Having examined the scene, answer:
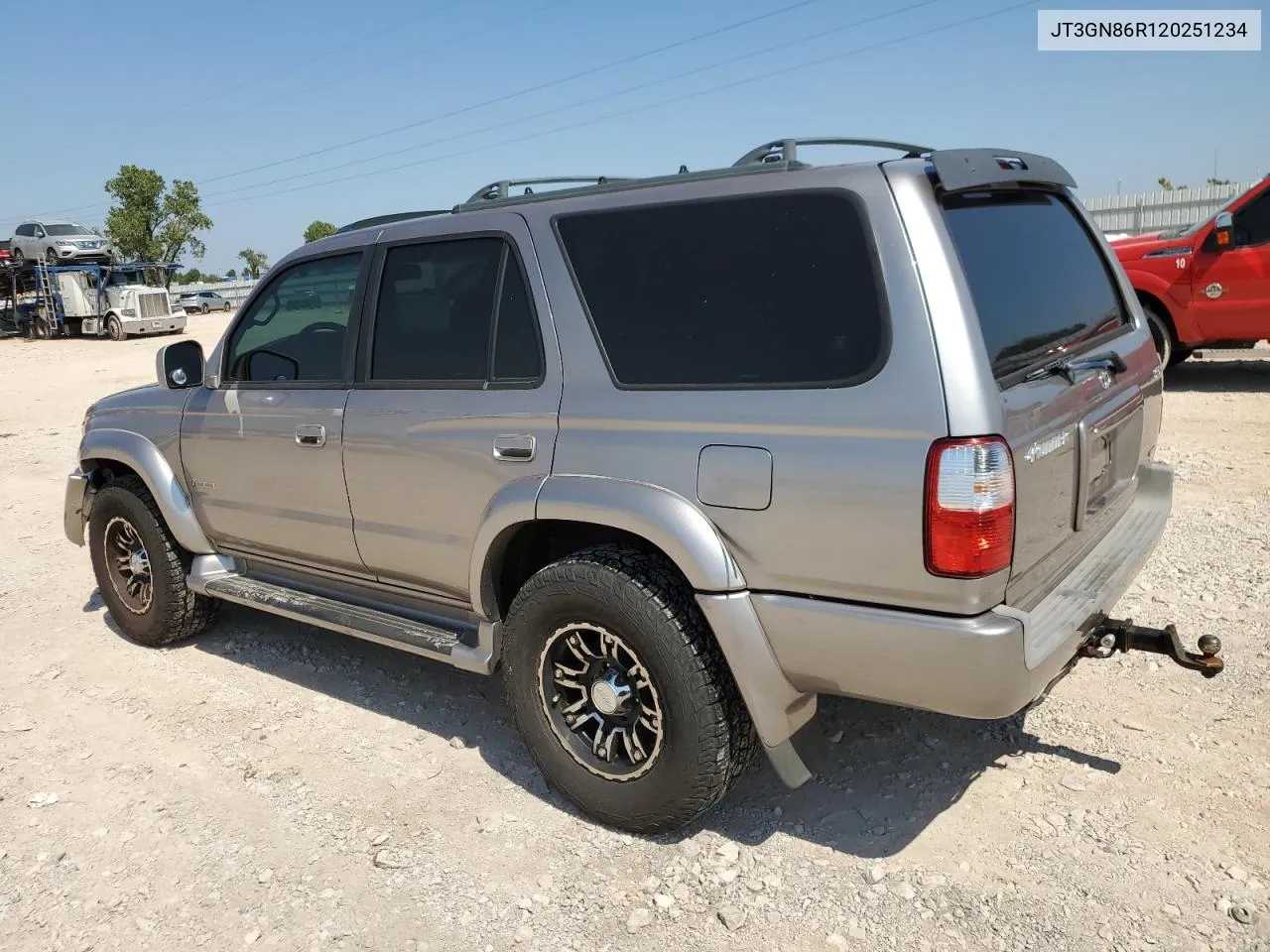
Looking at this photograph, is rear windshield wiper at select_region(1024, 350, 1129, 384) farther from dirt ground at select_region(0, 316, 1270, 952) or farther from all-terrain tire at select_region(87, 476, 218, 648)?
all-terrain tire at select_region(87, 476, 218, 648)

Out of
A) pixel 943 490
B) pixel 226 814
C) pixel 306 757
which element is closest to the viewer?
pixel 943 490

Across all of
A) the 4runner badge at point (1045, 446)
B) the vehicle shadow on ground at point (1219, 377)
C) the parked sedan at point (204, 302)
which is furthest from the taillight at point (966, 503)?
the parked sedan at point (204, 302)

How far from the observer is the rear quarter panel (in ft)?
8.04

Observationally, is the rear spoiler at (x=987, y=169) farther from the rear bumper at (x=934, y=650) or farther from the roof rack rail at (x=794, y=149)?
the rear bumper at (x=934, y=650)

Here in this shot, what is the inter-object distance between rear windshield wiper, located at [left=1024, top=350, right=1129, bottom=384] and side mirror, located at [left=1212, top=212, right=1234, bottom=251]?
23.8ft

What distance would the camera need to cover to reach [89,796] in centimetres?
356

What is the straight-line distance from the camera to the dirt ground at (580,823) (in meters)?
2.73

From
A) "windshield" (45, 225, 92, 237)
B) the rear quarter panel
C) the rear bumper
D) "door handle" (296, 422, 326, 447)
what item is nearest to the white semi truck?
"windshield" (45, 225, 92, 237)

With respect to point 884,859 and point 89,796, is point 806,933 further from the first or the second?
point 89,796

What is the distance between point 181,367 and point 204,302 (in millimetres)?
46343

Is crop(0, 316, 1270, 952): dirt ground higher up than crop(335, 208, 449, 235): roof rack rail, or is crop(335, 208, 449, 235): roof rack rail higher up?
crop(335, 208, 449, 235): roof rack rail

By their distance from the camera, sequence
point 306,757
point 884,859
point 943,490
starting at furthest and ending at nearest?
point 306,757 < point 884,859 < point 943,490

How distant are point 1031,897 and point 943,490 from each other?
1212mm

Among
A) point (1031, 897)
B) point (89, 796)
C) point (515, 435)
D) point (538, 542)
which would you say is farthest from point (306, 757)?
point (1031, 897)
